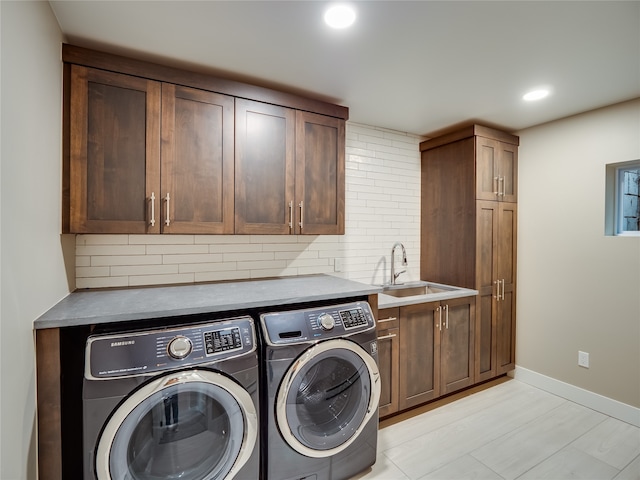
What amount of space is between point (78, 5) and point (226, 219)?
1.18 m

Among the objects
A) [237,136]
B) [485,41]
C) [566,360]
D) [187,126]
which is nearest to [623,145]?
[485,41]

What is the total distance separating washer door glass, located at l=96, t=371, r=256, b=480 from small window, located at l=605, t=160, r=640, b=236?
3.01 metres

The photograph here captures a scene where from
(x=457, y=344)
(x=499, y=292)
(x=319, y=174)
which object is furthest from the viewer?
(x=499, y=292)

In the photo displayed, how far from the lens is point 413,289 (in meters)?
3.08

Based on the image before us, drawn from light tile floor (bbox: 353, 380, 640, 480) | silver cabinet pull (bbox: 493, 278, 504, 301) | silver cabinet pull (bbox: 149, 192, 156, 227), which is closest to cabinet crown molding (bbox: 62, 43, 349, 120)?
silver cabinet pull (bbox: 149, 192, 156, 227)

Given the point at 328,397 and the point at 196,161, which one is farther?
the point at 196,161

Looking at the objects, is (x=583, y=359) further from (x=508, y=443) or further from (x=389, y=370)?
(x=389, y=370)

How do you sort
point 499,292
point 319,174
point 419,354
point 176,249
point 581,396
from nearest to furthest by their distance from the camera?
point 176,249 → point 319,174 → point 419,354 → point 581,396 → point 499,292

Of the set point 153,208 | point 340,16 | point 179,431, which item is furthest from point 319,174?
point 179,431

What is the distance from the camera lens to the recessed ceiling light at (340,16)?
1.42 m

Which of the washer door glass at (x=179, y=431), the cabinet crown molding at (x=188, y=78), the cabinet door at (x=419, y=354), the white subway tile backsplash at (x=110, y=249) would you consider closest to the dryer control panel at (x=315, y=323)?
the washer door glass at (x=179, y=431)

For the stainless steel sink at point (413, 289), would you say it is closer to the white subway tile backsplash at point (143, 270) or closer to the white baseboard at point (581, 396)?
the white baseboard at point (581, 396)

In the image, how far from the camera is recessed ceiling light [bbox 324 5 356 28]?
142cm

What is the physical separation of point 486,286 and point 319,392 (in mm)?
1938
